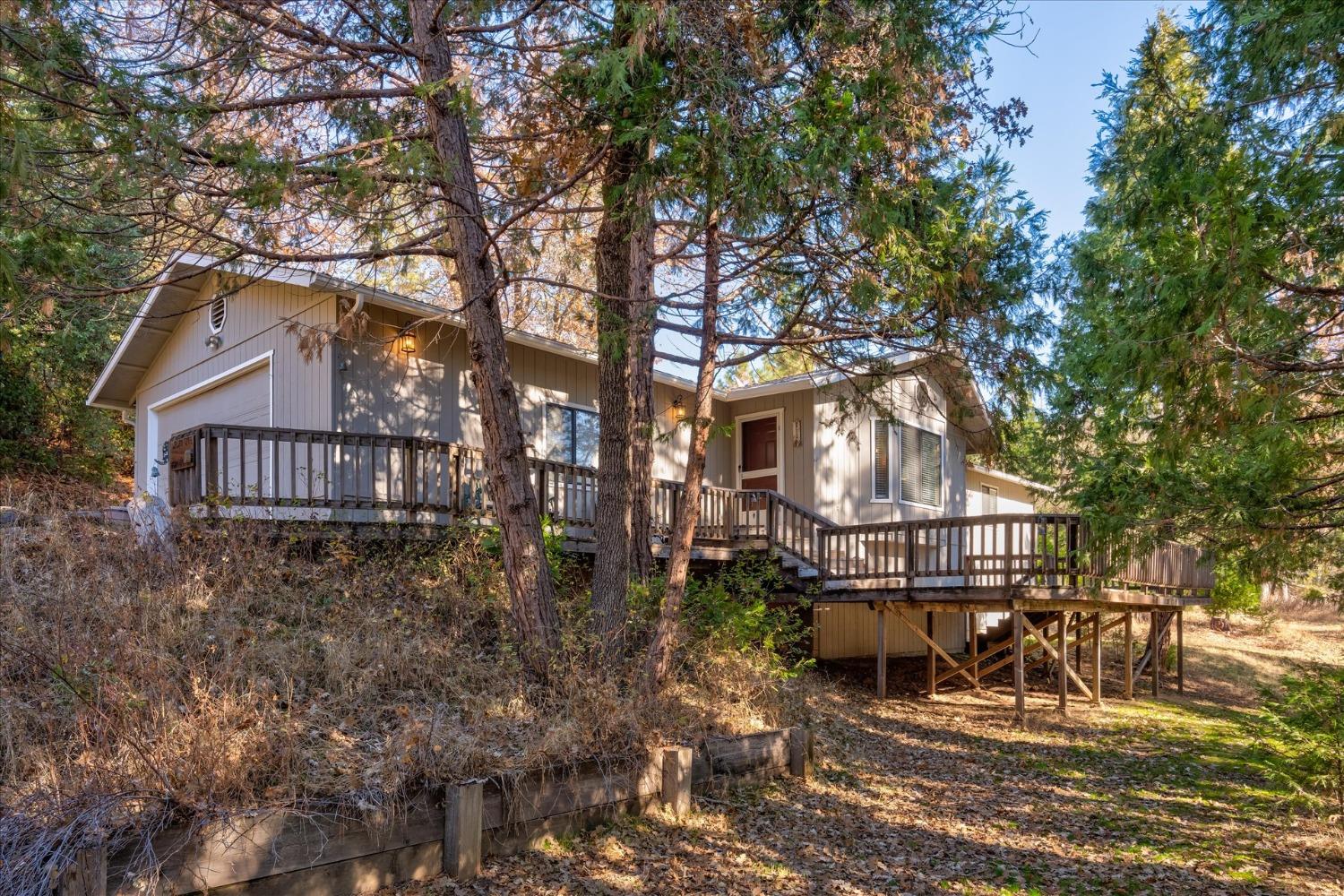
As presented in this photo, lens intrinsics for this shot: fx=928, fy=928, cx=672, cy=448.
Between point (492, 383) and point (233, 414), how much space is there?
768 centimetres

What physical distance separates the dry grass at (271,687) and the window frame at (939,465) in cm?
828

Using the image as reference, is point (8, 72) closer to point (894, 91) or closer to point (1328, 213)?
point (894, 91)

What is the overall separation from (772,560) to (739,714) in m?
5.07

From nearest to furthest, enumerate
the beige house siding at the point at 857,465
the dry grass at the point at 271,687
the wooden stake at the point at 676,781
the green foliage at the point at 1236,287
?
the dry grass at the point at 271,687
the green foliage at the point at 1236,287
the wooden stake at the point at 676,781
the beige house siding at the point at 857,465

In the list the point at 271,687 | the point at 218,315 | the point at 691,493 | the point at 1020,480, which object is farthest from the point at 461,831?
the point at 1020,480

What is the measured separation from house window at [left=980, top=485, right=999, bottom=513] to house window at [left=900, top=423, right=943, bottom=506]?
487cm

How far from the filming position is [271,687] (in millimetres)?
6848

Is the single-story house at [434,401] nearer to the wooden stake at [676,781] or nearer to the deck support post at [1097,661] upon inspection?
the wooden stake at [676,781]

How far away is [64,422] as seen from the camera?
20.0m

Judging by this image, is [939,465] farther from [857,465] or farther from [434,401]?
[434,401]

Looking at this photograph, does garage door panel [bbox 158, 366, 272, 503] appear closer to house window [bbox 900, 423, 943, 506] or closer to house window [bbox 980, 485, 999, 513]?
house window [bbox 900, 423, 943, 506]

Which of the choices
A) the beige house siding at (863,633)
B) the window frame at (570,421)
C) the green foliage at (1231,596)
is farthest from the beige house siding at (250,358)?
the green foliage at (1231,596)

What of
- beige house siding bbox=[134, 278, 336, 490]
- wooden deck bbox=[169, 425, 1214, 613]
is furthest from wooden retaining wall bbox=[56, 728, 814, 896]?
beige house siding bbox=[134, 278, 336, 490]

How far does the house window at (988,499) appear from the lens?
925 inches
